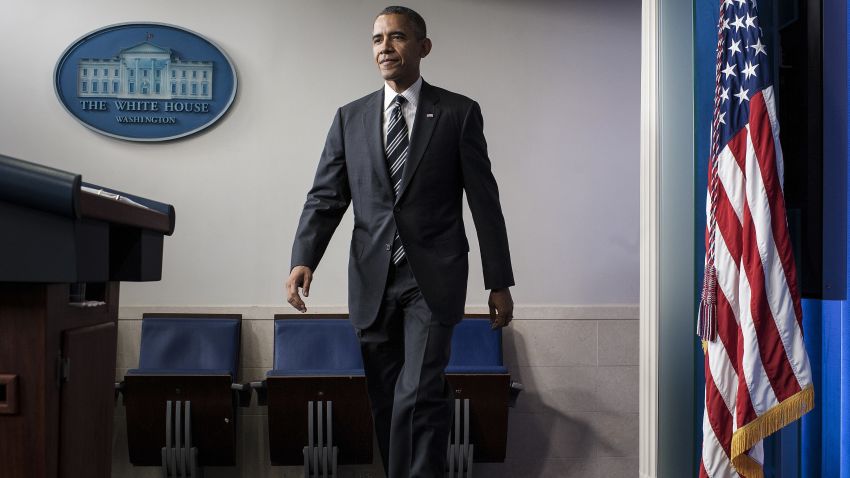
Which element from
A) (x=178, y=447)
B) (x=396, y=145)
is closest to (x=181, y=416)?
(x=178, y=447)

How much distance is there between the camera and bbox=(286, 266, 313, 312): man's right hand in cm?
266

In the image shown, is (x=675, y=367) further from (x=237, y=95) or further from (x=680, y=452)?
(x=237, y=95)

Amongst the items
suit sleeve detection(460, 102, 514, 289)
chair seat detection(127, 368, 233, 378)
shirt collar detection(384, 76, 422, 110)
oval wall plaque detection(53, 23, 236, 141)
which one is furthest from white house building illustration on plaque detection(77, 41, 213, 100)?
suit sleeve detection(460, 102, 514, 289)

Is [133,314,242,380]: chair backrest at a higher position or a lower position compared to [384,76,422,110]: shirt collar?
lower

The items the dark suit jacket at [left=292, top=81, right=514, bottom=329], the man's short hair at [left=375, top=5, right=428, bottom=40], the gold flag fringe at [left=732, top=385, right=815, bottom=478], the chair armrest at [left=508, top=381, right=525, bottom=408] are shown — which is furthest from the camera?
the chair armrest at [left=508, top=381, right=525, bottom=408]

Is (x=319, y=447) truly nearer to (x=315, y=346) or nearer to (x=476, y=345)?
(x=315, y=346)

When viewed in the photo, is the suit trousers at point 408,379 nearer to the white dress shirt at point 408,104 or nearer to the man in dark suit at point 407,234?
the man in dark suit at point 407,234

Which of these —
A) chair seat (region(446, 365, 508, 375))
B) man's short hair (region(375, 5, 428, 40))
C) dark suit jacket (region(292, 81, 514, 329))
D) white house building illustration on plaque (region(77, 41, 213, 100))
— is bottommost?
chair seat (region(446, 365, 508, 375))

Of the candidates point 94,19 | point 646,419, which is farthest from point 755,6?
point 94,19

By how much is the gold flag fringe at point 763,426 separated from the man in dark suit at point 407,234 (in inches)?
39.0

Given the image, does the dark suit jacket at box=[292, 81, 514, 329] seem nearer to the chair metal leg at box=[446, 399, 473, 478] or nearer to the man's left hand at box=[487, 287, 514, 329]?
the man's left hand at box=[487, 287, 514, 329]

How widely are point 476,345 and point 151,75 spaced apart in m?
2.29

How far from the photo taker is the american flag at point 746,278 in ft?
9.77

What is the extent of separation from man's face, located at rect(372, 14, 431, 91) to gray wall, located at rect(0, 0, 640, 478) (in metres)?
2.08
